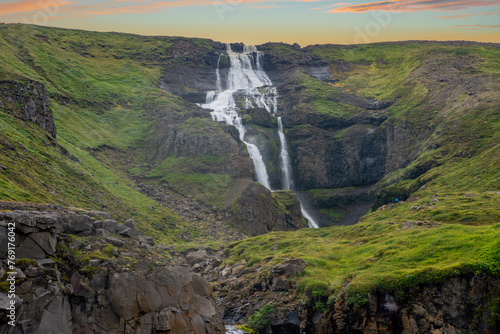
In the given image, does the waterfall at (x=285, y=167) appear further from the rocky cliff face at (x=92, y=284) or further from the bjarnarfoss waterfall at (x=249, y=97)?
the rocky cliff face at (x=92, y=284)

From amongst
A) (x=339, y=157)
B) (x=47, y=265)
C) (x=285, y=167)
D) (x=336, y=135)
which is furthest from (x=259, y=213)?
(x=47, y=265)

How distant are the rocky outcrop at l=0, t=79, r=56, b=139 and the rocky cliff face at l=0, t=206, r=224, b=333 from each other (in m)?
24.0

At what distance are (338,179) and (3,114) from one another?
2244 inches

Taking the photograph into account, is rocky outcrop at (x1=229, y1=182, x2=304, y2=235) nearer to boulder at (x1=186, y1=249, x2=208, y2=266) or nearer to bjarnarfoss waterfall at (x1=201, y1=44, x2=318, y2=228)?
bjarnarfoss waterfall at (x1=201, y1=44, x2=318, y2=228)

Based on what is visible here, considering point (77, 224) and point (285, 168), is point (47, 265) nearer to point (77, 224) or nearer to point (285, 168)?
point (77, 224)

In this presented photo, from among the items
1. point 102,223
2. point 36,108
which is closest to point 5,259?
point 102,223

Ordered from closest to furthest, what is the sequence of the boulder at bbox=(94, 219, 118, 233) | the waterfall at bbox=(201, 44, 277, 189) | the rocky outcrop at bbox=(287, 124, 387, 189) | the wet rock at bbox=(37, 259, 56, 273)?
the wet rock at bbox=(37, 259, 56, 273)
the boulder at bbox=(94, 219, 118, 233)
the waterfall at bbox=(201, 44, 277, 189)
the rocky outcrop at bbox=(287, 124, 387, 189)

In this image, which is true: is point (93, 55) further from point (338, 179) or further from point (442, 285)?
point (442, 285)

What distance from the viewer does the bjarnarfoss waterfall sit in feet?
236

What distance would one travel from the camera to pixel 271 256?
3331 centimetres

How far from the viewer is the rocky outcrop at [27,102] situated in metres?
39.8

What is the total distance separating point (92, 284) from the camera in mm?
17781

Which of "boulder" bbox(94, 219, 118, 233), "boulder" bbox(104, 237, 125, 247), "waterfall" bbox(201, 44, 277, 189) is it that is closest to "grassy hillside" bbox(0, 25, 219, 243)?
"boulder" bbox(94, 219, 118, 233)

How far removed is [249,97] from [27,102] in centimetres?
5818
